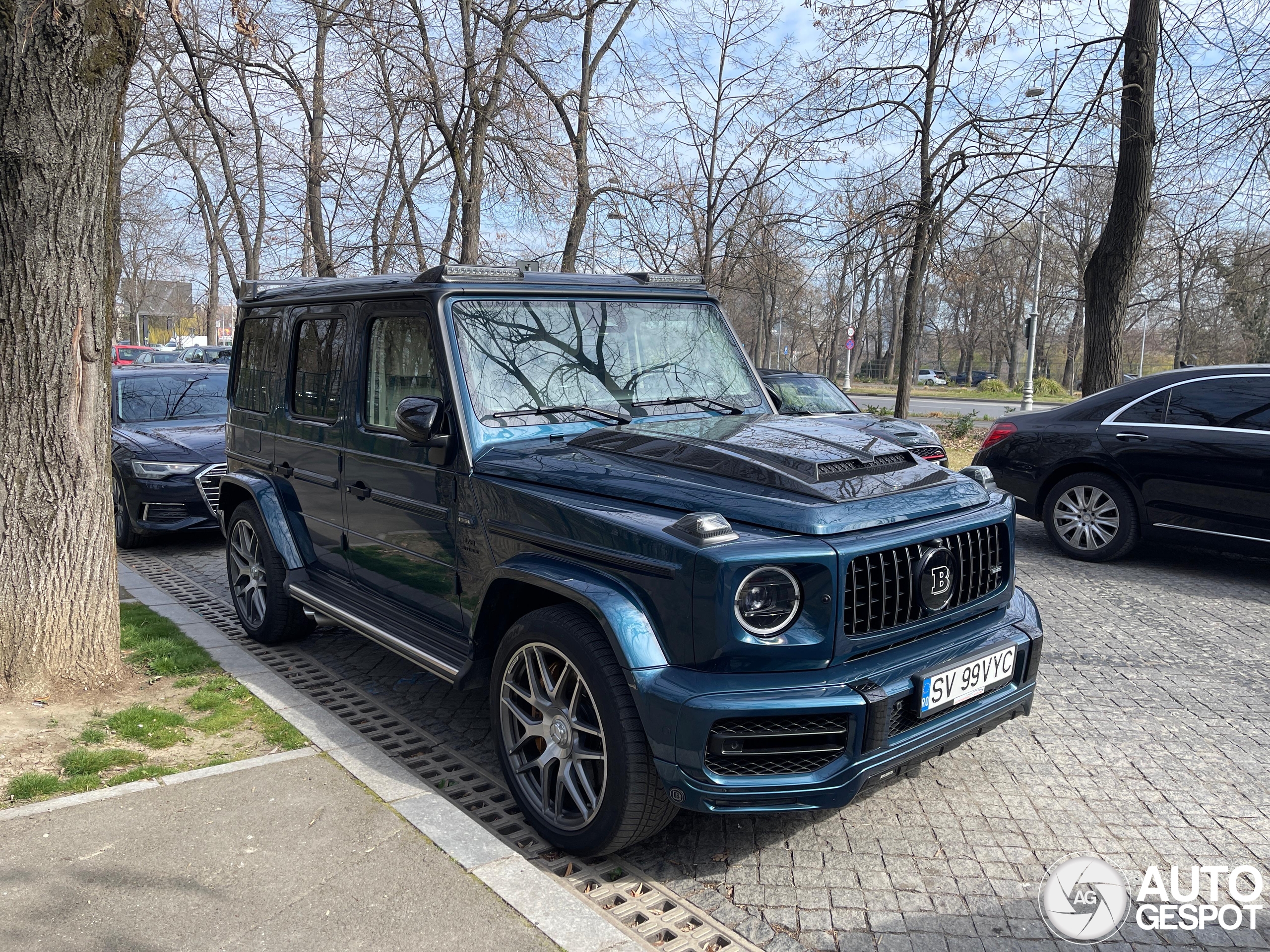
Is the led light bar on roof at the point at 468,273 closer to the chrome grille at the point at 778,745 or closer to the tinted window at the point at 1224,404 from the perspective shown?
the chrome grille at the point at 778,745

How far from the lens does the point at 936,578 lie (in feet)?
11.0

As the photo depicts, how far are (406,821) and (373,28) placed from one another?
12257mm

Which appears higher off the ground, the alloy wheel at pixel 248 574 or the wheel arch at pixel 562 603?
the wheel arch at pixel 562 603

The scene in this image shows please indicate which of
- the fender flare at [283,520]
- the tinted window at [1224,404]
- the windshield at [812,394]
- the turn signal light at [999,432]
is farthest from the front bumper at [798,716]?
the windshield at [812,394]

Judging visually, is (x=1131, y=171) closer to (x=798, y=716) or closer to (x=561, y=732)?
(x=798, y=716)

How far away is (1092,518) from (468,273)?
19.6 ft

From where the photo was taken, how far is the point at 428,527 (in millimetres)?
4195

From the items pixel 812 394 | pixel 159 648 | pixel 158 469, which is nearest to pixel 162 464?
pixel 158 469

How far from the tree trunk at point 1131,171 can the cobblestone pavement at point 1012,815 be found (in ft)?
22.5

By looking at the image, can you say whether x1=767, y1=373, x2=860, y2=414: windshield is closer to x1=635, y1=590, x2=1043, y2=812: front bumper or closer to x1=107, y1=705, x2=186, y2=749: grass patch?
x1=107, y1=705, x2=186, y2=749: grass patch

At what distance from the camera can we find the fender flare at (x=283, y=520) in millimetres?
5359

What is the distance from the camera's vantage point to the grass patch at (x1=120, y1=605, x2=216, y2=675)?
5.23 meters
